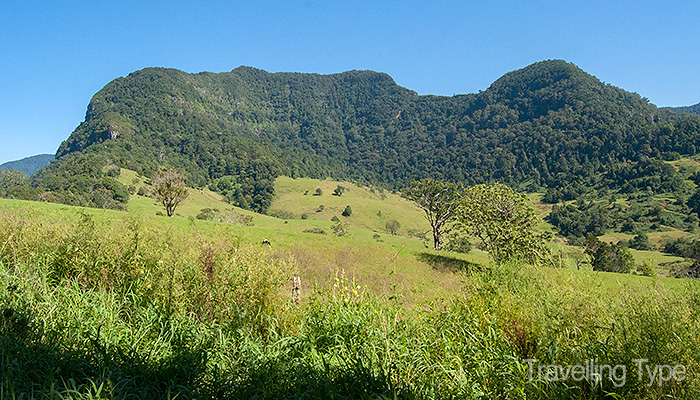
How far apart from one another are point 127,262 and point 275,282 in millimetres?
3441

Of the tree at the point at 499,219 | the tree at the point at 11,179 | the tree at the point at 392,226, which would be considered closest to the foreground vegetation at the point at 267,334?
the tree at the point at 499,219

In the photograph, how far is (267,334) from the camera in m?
6.17

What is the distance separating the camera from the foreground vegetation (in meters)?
4.14

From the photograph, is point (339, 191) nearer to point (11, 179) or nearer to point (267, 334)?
point (11, 179)

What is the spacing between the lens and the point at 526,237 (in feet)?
69.2

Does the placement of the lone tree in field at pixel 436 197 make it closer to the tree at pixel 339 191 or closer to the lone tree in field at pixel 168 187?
the lone tree in field at pixel 168 187

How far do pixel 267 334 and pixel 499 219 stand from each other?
2057 cm

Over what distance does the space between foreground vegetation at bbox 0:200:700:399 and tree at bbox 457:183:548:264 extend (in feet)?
44.4

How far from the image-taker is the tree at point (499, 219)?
2118 centimetres

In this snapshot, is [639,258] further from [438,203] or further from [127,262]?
[127,262]

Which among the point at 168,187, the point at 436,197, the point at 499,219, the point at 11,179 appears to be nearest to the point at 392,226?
the point at 436,197

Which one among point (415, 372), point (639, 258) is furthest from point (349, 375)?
point (639, 258)

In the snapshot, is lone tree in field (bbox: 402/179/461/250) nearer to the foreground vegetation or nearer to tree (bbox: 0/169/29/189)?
the foreground vegetation

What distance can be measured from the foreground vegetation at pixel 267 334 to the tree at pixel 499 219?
44.4ft
